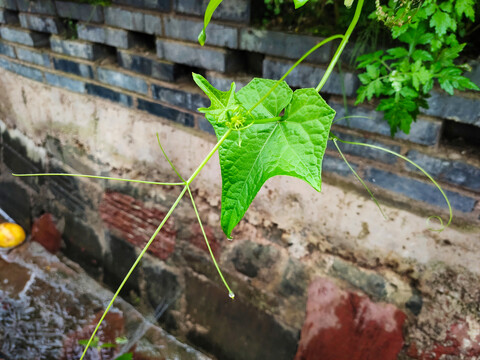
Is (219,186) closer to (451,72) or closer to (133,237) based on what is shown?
(133,237)

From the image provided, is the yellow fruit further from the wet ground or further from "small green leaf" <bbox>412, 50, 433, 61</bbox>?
"small green leaf" <bbox>412, 50, 433, 61</bbox>

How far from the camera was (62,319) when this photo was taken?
194 cm

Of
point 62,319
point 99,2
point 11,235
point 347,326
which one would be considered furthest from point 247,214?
point 11,235

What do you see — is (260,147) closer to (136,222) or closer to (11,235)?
(136,222)

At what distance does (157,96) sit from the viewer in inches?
57.7

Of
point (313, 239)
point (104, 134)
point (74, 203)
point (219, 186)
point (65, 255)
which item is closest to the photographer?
point (313, 239)

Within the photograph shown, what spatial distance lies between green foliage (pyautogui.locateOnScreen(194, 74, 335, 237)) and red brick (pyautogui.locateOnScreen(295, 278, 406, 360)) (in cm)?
88

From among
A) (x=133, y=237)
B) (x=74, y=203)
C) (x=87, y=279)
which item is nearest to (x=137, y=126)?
(x=133, y=237)

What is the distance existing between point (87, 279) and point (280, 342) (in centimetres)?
119

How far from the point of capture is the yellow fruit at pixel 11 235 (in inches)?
91.4

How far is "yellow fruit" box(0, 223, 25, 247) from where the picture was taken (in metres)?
2.32

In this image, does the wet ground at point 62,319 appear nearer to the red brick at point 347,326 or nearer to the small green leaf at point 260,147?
the red brick at point 347,326

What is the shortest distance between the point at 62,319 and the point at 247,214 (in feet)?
3.87

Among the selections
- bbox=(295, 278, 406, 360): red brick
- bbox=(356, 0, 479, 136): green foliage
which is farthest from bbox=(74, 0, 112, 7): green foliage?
bbox=(295, 278, 406, 360): red brick
